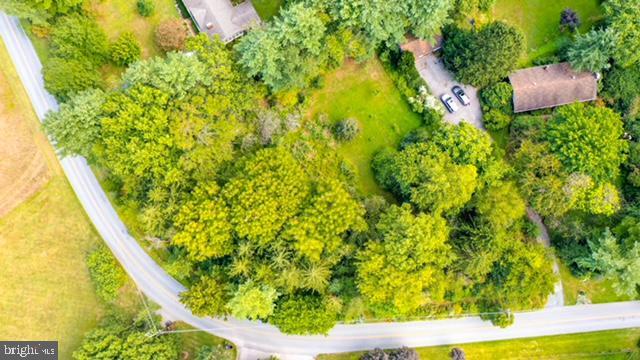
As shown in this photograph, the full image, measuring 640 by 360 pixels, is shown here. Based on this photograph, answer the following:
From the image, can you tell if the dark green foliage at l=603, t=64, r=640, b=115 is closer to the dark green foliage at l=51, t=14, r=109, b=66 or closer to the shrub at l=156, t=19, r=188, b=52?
the shrub at l=156, t=19, r=188, b=52

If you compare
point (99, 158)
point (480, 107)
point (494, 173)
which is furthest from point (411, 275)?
point (99, 158)

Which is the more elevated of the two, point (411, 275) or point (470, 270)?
point (411, 275)

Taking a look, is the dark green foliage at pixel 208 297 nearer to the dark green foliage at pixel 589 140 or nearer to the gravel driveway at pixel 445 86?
the gravel driveway at pixel 445 86

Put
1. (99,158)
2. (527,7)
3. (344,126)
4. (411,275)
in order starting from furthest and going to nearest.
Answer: (527,7) → (344,126) → (99,158) → (411,275)

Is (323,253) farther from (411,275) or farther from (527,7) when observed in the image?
(527,7)

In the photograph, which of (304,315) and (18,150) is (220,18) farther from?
(304,315)

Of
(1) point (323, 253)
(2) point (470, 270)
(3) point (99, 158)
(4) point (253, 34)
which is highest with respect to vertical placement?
(4) point (253, 34)

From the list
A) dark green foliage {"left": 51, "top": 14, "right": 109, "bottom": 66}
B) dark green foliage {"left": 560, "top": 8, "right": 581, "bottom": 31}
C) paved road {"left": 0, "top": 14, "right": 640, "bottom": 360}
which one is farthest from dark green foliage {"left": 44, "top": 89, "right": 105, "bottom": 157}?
dark green foliage {"left": 560, "top": 8, "right": 581, "bottom": 31}
